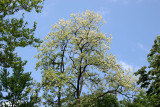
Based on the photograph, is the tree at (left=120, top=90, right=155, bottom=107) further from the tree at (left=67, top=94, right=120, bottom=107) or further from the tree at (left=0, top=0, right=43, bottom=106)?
the tree at (left=0, top=0, right=43, bottom=106)

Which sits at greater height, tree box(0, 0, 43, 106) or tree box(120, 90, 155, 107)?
tree box(0, 0, 43, 106)

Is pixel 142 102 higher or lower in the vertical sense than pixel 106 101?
lower

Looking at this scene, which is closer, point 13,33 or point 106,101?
point 13,33

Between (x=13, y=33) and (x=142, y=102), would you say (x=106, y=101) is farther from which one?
(x=13, y=33)

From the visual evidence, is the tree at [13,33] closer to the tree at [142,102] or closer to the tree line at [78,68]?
the tree line at [78,68]

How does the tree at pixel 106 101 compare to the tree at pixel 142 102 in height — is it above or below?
above

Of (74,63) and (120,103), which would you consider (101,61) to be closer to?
(74,63)

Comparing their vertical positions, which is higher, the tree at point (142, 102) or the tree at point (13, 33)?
the tree at point (13, 33)

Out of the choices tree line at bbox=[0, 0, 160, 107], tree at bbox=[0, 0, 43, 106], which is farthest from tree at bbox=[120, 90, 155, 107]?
tree at bbox=[0, 0, 43, 106]

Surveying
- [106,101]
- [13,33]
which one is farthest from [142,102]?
[13,33]

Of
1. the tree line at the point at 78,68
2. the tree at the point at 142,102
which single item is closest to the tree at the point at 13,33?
the tree line at the point at 78,68

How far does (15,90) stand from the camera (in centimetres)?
3481

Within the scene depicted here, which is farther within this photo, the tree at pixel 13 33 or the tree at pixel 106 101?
the tree at pixel 106 101

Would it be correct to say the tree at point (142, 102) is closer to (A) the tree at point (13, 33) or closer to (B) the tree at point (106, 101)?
(B) the tree at point (106, 101)
